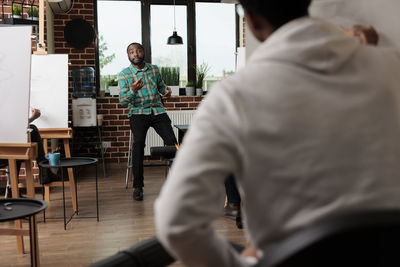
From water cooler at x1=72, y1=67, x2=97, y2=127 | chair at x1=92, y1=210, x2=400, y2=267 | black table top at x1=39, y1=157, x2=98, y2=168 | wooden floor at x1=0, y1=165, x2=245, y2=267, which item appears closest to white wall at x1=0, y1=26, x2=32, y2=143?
black table top at x1=39, y1=157, x2=98, y2=168

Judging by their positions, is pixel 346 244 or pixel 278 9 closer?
pixel 346 244

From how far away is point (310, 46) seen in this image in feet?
2.34

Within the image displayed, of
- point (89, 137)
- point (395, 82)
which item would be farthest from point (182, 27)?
point (395, 82)

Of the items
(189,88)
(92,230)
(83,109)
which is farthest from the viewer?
→ (189,88)

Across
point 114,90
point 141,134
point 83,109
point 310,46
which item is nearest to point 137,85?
point 141,134

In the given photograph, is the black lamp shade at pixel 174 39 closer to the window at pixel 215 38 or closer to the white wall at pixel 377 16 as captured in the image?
the window at pixel 215 38

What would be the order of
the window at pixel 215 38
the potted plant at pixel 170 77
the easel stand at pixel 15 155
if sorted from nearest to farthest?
1. the easel stand at pixel 15 155
2. the potted plant at pixel 170 77
3. the window at pixel 215 38

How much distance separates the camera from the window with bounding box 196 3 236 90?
6.59 m

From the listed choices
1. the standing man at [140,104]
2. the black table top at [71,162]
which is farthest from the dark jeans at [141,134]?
the black table top at [71,162]

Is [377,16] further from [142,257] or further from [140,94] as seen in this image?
[140,94]

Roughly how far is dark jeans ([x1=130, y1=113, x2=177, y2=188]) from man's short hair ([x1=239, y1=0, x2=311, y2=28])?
12.0 ft

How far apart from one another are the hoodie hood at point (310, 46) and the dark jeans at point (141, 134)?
3.72 meters

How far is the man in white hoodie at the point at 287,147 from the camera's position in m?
0.65

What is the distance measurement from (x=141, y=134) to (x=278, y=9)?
3.78 meters
